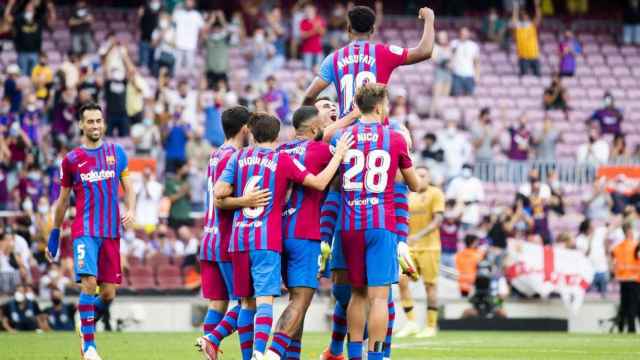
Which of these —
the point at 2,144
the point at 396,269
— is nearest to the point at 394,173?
the point at 396,269

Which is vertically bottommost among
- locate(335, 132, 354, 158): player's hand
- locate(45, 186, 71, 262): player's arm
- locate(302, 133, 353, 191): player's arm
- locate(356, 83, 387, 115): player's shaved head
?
locate(45, 186, 71, 262): player's arm

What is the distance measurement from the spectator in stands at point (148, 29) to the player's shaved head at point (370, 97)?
1852 centimetres

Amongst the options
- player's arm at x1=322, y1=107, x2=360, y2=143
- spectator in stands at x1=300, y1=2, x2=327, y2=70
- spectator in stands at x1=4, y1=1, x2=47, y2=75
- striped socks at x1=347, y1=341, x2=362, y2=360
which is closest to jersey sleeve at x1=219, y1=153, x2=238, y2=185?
player's arm at x1=322, y1=107, x2=360, y2=143

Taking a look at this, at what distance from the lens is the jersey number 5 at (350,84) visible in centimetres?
1340

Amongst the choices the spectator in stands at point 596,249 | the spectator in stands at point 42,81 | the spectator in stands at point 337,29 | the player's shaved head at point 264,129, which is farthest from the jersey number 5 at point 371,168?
the spectator in stands at point 337,29

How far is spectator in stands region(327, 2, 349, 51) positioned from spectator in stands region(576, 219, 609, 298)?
8.55 meters

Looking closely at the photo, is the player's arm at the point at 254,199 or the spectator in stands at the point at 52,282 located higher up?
the player's arm at the point at 254,199

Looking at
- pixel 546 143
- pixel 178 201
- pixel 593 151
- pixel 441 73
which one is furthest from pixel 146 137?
pixel 593 151

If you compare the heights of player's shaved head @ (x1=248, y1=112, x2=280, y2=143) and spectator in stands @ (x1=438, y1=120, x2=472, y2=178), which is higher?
spectator in stands @ (x1=438, y1=120, x2=472, y2=178)

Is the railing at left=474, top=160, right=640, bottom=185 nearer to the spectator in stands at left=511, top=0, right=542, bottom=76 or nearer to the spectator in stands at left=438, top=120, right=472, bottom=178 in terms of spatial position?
the spectator in stands at left=438, top=120, right=472, bottom=178

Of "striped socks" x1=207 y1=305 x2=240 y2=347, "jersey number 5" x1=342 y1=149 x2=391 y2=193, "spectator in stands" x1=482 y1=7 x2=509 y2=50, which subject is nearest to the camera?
"jersey number 5" x1=342 y1=149 x2=391 y2=193

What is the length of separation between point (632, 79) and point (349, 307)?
23.1 meters

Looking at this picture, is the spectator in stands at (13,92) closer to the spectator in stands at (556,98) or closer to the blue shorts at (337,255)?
the spectator in stands at (556,98)

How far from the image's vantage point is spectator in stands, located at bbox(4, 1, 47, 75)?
1166 inches
